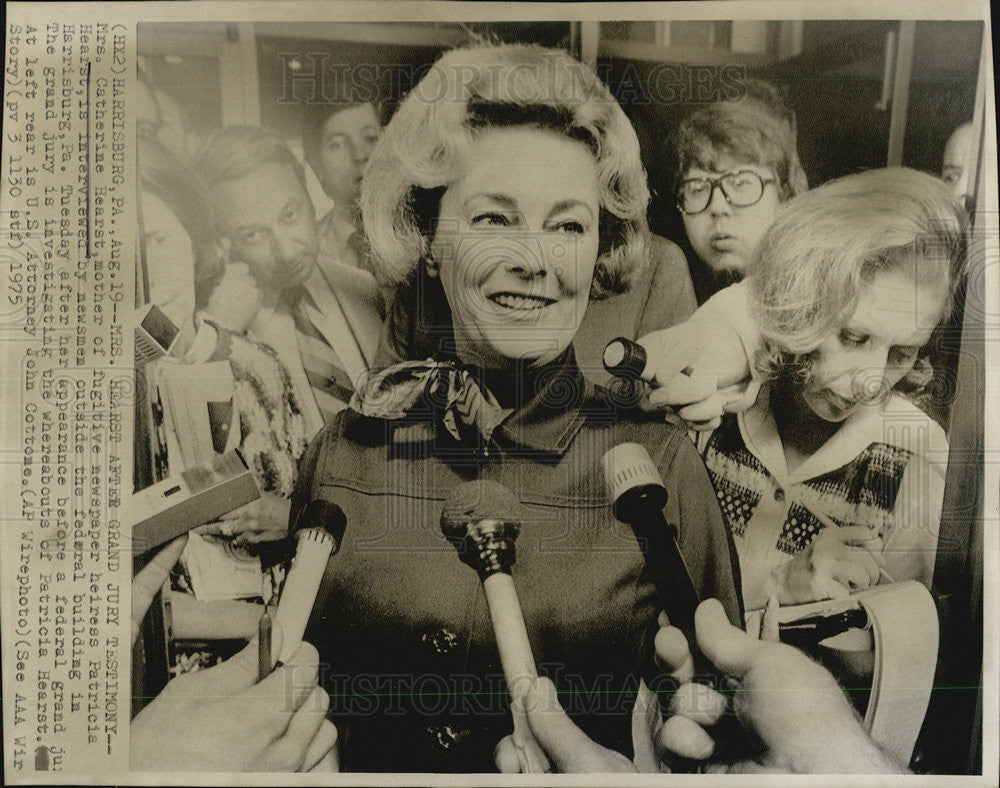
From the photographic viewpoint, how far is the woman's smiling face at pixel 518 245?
3.58 ft

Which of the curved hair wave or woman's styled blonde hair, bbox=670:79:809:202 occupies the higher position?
woman's styled blonde hair, bbox=670:79:809:202

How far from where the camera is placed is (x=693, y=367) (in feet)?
3.65

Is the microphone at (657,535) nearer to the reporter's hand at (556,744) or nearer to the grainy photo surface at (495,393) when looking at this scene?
the grainy photo surface at (495,393)

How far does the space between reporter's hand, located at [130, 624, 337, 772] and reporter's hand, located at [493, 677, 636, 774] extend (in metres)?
0.24

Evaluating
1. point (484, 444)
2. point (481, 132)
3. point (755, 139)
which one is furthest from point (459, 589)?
point (755, 139)

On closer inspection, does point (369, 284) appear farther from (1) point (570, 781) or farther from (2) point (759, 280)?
(1) point (570, 781)

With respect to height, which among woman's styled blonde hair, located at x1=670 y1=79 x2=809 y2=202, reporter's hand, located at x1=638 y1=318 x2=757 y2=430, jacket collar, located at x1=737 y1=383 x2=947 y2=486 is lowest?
jacket collar, located at x1=737 y1=383 x2=947 y2=486

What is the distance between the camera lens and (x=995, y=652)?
113 cm

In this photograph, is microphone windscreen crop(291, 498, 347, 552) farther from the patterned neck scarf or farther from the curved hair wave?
the curved hair wave

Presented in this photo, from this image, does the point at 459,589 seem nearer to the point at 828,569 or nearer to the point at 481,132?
the point at 828,569

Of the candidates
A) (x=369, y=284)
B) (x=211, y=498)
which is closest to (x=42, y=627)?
(x=211, y=498)

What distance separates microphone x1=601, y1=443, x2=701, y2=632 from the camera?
1095 millimetres

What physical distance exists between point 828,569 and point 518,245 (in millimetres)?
613

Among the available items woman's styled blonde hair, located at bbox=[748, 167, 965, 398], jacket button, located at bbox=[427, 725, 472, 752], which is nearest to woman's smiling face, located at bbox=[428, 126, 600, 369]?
woman's styled blonde hair, located at bbox=[748, 167, 965, 398]
